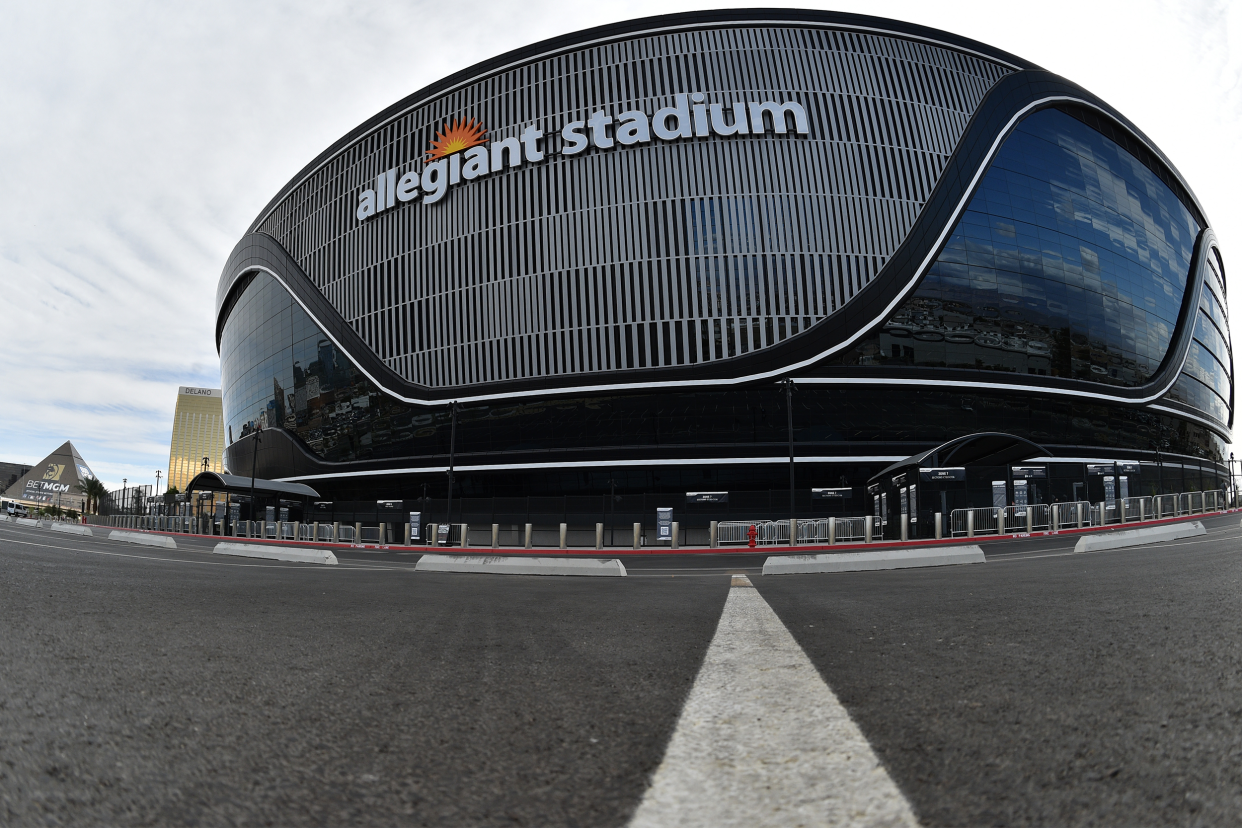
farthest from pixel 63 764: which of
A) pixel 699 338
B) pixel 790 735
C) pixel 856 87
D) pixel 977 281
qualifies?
pixel 856 87

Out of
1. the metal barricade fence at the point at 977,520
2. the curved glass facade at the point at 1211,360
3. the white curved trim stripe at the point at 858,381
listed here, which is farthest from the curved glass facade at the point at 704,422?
the metal barricade fence at the point at 977,520

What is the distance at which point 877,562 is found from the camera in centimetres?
1257

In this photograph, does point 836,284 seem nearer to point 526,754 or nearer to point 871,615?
point 871,615

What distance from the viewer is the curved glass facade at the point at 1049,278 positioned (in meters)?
38.9

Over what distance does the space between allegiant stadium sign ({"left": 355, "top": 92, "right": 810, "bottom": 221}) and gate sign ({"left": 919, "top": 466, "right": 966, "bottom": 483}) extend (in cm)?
2689

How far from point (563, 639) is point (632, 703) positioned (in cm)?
167

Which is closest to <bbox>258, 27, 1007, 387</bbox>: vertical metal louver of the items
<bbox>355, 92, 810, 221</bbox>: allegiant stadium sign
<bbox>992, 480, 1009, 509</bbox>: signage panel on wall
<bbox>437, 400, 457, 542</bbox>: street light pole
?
<bbox>355, 92, 810, 221</bbox>: allegiant stadium sign

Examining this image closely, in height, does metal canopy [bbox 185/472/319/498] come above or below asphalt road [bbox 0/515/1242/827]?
above

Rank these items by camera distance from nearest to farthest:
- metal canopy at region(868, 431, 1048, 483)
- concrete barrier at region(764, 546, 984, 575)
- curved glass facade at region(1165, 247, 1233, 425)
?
concrete barrier at region(764, 546, 984, 575), metal canopy at region(868, 431, 1048, 483), curved glass facade at region(1165, 247, 1233, 425)

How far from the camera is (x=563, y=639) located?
3.66 meters

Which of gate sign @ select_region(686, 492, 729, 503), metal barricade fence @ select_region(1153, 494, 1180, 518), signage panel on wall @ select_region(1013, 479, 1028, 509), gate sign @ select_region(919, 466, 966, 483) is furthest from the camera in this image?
gate sign @ select_region(686, 492, 729, 503)

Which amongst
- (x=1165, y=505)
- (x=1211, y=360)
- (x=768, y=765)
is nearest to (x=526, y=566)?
(x=768, y=765)

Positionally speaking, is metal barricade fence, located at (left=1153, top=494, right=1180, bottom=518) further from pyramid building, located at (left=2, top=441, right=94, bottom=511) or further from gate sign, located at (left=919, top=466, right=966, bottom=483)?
pyramid building, located at (left=2, top=441, right=94, bottom=511)

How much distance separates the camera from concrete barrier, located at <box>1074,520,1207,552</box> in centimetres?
1393
